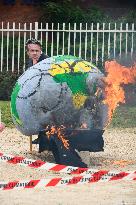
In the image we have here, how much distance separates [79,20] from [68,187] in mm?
16108

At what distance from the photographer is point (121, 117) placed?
17.4 meters

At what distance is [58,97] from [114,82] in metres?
1.03

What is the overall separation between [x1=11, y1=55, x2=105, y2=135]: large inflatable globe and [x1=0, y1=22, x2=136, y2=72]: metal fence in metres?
10.3

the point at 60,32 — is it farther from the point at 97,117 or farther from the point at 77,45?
the point at 97,117

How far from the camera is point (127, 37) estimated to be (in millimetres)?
21922

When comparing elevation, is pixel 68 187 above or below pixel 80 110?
below

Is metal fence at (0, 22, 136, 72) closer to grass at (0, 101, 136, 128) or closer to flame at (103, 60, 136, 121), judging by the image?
grass at (0, 101, 136, 128)

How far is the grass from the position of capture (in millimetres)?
16308

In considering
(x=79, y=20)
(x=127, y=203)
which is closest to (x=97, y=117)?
(x=127, y=203)

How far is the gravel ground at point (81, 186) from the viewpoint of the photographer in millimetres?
7958

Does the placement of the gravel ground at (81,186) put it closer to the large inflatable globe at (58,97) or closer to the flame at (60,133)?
the flame at (60,133)

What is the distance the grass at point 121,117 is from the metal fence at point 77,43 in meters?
2.49

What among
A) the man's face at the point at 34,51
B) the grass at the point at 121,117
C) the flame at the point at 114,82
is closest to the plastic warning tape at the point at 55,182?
the flame at the point at 114,82

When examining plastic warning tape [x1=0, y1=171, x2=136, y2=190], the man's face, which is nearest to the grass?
the man's face
